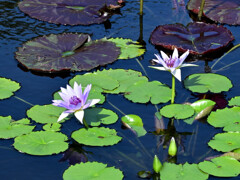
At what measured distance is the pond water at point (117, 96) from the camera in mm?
3582

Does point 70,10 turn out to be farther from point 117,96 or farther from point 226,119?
point 226,119

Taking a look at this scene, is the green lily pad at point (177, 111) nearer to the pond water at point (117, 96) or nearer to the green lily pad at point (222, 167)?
the pond water at point (117, 96)

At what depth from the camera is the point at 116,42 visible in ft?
18.2

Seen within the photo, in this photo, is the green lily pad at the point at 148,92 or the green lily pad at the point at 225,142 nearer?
the green lily pad at the point at 225,142

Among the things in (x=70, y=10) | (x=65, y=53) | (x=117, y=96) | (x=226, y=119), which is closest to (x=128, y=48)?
(x=65, y=53)

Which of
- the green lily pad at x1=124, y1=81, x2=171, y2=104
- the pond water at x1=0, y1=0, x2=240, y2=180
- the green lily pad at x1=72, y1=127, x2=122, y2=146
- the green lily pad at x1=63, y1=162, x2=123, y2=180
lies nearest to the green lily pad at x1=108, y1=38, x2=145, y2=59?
the pond water at x1=0, y1=0, x2=240, y2=180

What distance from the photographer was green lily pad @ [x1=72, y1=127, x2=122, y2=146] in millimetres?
3680

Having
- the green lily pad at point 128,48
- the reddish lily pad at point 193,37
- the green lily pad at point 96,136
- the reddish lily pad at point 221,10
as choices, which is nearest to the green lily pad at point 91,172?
the green lily pad at point 96,136

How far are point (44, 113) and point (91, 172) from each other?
1.04m

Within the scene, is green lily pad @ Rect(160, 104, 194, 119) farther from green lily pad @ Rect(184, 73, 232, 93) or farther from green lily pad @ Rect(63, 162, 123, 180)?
green lily pad @ Rect(63, 162, 123, 180)

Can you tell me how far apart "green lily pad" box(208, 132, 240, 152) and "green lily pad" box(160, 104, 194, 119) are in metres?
0.39

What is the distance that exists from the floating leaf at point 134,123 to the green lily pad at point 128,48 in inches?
54.0

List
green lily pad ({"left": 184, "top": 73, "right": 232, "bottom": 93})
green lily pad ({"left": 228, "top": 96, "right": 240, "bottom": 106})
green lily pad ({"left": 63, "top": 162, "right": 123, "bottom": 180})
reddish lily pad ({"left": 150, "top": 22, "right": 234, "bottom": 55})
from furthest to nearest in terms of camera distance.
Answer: reddish lily pad ({"left": 150, "top": 22, "right": 234, "bottom": 55}) < green lily pad ({"left": 184, "top": 73, "right": 232, "bottom": 93}) < green lily pad ({"left": 228, "top": 96, "right": 240, "bottom": 106}) < green lily pad ({"left": 63, "top": 162, "right": 123, "bottom": 180})

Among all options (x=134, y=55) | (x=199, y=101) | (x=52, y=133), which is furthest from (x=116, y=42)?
(x=52, y=133)
